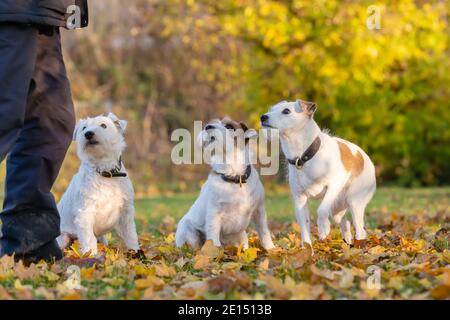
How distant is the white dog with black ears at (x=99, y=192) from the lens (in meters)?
5.59

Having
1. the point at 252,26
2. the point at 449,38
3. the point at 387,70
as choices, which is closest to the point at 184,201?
the point at 252,26

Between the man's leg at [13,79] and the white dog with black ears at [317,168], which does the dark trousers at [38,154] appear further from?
the white dog with black ears at [317,168]

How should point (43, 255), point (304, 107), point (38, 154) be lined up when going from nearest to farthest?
point (38, 154) → point (43, 255) → point (304, 107)

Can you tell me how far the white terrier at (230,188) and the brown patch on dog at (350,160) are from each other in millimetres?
666

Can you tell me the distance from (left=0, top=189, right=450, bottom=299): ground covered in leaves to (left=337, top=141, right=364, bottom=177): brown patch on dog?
21.5 inches

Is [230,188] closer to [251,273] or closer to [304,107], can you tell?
[304,107]

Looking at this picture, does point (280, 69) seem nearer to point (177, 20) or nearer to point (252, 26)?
point (252, 26)

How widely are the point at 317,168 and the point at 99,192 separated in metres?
1.59

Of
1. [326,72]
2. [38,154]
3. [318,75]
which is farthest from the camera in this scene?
[318,75]

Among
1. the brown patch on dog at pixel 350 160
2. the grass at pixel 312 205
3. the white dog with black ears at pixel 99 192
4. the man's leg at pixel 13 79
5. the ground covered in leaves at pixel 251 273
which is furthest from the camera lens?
the grass at pixel 312 205

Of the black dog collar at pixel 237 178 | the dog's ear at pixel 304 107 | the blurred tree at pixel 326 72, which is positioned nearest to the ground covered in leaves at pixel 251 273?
the black dog collar at pixel 237 178

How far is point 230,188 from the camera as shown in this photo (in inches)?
221

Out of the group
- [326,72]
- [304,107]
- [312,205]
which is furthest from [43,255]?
[326,72]
